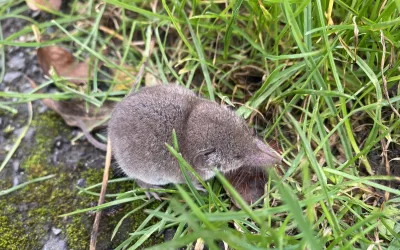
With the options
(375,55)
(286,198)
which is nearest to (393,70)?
(375,55)

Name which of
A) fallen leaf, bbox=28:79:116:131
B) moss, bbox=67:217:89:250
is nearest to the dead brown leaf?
fallen leaf, bbox=28:79:116:131

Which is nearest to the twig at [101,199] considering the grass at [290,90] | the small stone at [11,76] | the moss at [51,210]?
the moss at [51,210]

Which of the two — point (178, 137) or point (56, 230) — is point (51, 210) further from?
point (178, 137)

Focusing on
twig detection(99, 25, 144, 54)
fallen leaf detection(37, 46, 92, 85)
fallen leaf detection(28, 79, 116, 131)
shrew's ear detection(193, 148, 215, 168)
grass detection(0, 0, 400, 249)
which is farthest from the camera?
twig detection(99, 25, 144, 54)

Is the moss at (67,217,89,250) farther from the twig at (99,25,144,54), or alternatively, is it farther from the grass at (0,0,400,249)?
the twig at (99,25,144,54)

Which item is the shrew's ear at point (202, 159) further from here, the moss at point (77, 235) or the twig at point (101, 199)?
the moss at point (77, 235)

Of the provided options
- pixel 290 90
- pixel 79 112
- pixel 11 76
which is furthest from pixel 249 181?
pixel 11 76
